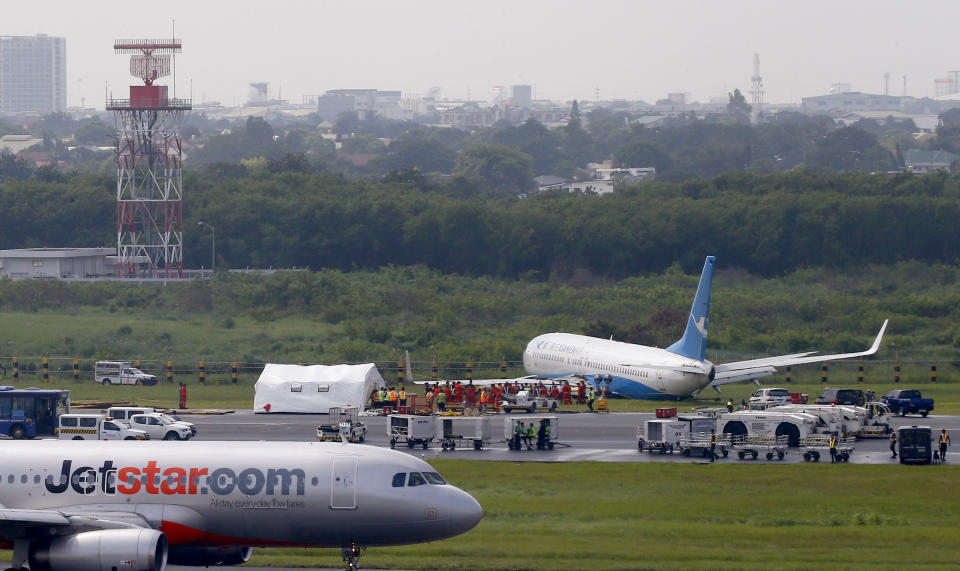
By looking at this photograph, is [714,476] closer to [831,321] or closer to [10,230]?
[831,321]

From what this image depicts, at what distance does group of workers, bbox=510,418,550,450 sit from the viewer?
205 ft

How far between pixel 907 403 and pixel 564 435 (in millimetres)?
20473

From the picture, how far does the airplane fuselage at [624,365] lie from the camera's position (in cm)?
7881

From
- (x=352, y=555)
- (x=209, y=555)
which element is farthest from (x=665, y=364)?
(x=209, y=555)

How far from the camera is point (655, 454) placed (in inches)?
2388

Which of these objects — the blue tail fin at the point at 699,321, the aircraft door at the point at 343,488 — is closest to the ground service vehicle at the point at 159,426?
the aircraft door at the point at 343,488

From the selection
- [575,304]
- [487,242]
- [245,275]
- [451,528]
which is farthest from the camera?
[487,242]

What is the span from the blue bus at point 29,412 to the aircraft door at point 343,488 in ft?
113

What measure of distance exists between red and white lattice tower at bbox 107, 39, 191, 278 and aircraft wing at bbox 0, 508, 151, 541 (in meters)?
114

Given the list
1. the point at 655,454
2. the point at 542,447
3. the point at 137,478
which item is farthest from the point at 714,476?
the point at 137,478

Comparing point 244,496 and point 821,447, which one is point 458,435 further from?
point 244,496

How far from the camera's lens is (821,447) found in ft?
199

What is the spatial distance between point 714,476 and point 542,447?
1060 cm

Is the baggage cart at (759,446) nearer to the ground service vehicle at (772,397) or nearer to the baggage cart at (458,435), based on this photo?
the baggage cart at (458,435)
